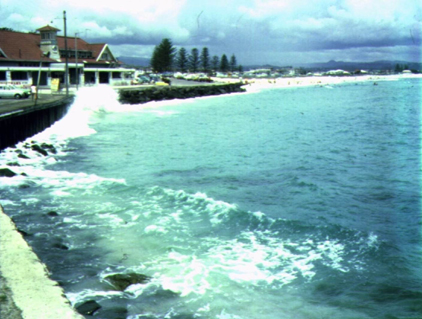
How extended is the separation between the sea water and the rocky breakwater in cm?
3485

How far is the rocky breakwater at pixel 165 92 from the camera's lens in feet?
194

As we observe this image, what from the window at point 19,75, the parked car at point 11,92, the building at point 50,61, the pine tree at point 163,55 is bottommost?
the parked car at point 11,92

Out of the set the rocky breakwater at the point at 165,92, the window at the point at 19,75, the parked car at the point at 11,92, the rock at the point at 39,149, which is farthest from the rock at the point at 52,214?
the window at the point at 19,75

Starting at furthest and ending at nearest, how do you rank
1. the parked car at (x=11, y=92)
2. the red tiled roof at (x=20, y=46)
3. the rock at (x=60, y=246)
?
1. the red tiled roof at (x=20, y=46)
2. the parked car at (x=11, y=92)
3. the rock at (x=60, y=246)

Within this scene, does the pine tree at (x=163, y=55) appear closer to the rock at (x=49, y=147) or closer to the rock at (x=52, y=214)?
the rock at (x=49, y=147)

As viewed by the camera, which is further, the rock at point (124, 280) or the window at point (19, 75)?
the window at point (19, 75)

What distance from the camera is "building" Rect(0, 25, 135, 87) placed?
5534cm

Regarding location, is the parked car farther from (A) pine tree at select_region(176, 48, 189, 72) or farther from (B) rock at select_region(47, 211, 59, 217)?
(A) pine tree at select_region(176, 48, 189, 72)

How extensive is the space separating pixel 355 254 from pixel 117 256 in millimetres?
4922

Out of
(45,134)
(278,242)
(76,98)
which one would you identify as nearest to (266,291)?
(278,242)

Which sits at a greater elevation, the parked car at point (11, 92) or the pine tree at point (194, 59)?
the pine tree at point (194, 59)

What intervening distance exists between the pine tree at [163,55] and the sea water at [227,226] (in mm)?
108102

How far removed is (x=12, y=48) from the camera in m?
57.6

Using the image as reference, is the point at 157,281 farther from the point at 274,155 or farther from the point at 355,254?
the point at 274,155
